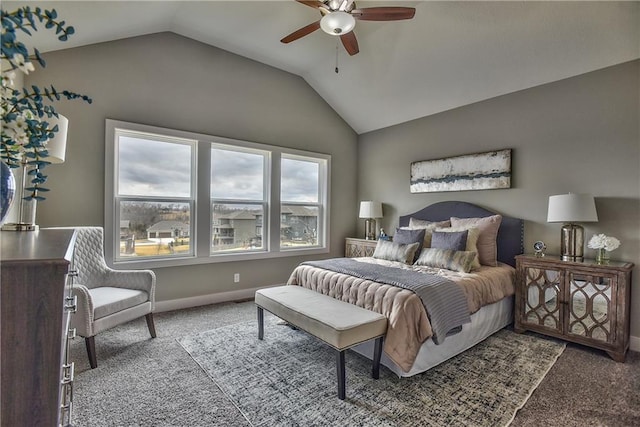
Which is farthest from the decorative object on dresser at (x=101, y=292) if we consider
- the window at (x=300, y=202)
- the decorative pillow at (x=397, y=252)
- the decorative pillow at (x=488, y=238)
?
the decorative pillow at (x=488, y=238)

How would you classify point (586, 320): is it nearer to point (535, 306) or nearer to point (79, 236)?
point (535, 306)

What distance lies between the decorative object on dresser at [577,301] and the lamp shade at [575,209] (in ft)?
1.32

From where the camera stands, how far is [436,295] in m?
2.48

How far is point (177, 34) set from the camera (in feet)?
12.5

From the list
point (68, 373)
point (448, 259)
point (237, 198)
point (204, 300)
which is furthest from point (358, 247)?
→ point (68, 373)

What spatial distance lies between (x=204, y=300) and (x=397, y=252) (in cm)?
255

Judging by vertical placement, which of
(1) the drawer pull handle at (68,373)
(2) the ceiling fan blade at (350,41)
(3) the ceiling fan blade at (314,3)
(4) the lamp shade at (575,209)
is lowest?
(1) the drawer pull handle at (68,373)

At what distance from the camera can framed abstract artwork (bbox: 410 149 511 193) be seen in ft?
12.4

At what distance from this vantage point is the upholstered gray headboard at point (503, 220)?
3646 mm

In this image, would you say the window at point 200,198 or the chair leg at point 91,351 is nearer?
the chair leg at point 91,351

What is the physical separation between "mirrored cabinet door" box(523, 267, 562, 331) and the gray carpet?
29cm

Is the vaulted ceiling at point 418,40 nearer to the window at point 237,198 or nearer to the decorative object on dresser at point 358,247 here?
the window at point 237,198

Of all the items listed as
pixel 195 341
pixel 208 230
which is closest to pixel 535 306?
pixel 195 341

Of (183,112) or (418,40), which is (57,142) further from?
(418,40)
